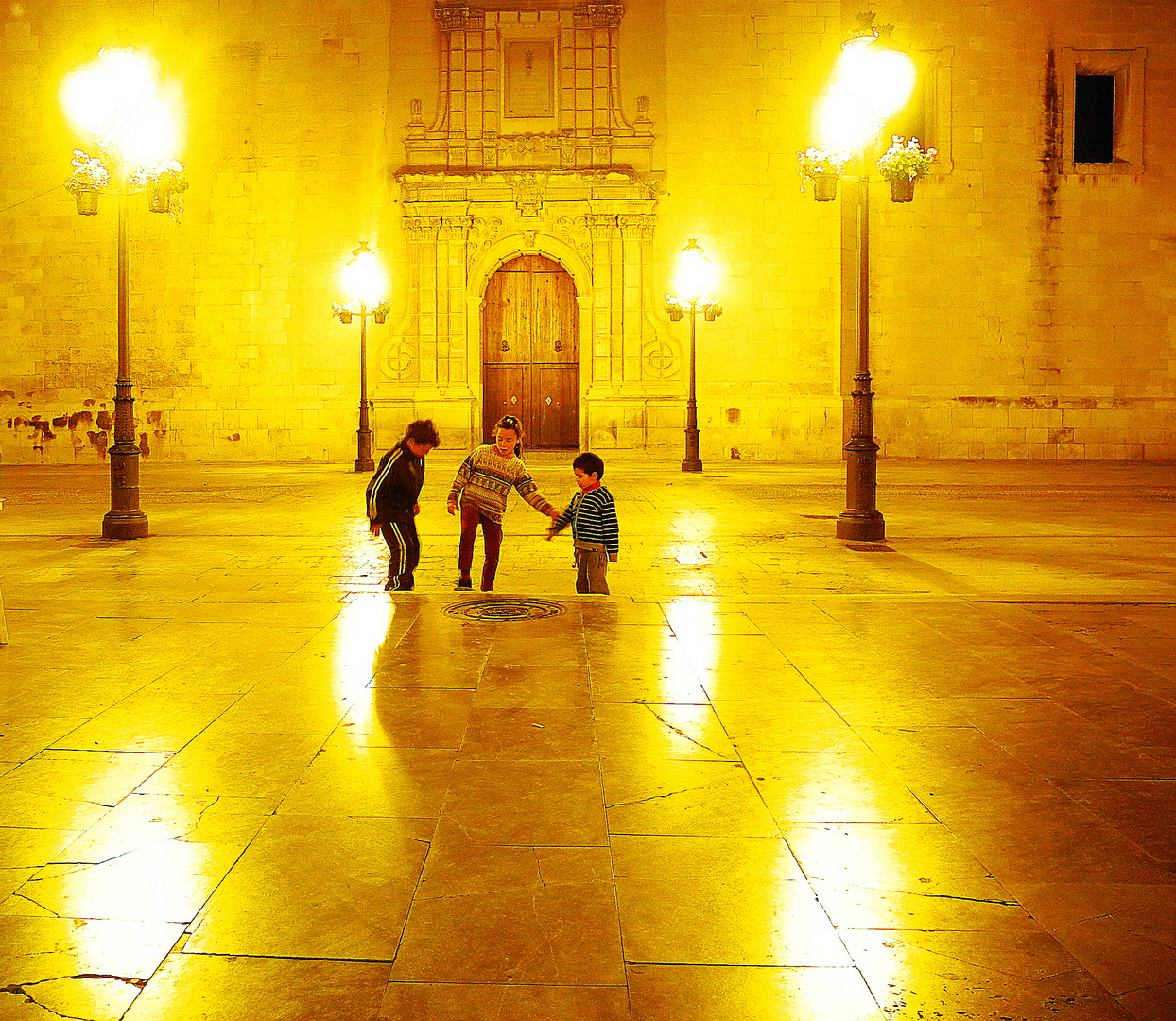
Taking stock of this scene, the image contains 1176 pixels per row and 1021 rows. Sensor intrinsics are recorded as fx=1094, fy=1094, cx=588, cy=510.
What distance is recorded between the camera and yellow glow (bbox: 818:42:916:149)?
37.0ft

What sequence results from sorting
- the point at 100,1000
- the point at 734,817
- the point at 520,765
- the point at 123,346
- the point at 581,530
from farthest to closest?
1. the point at 123,346
2. the point at 581,530
3. the point at 520,765
4. the point at 734,817
5. the point at 100,1000

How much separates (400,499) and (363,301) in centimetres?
1473

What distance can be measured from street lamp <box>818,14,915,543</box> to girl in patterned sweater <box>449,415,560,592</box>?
459 cm

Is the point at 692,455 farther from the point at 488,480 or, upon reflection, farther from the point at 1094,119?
the point at 488,480

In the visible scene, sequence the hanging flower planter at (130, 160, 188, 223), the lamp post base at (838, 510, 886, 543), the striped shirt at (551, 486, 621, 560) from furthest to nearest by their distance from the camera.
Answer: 1. the hanging flower planter at (130, 160, 188, 223)
2. the lamp post base at (838, 510, 886, 543)
3. the striped shirt at (551, 486, 621, 560)

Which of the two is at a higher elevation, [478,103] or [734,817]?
[478,103]

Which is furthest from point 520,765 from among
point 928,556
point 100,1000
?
point 928,556

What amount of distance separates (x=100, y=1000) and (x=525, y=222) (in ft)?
80.2

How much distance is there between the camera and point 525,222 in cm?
2572

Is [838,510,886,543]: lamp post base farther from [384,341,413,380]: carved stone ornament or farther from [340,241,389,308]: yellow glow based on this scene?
[384,341,413,380]: carved stone ornament

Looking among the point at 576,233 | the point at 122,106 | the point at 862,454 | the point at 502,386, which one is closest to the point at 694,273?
the point at 576,233

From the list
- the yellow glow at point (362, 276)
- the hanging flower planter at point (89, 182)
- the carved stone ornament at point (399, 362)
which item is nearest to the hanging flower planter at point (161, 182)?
the hanging flower planter at point (89, 182)

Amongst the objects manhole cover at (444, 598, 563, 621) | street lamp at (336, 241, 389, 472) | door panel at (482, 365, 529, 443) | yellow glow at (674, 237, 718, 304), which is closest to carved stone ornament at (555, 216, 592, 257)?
door panel at (482, 365, 529, 443)

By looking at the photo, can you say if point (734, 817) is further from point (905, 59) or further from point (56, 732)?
point (905, 59)
